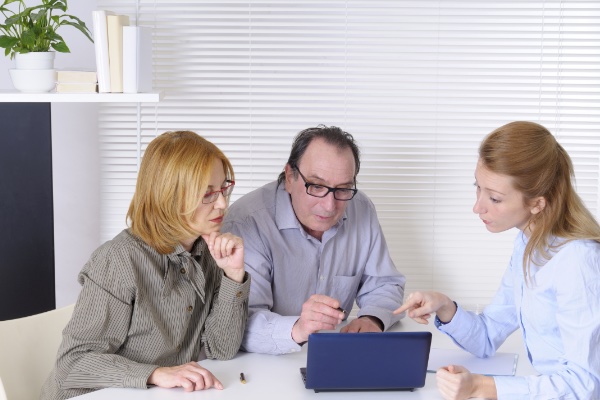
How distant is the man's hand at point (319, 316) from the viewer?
2.31 metres

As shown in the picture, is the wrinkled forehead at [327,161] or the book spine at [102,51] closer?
the wrinkled forehead at [327,161]

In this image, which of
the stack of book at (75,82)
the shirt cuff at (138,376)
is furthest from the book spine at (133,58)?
the shirt cuff at (138,376)

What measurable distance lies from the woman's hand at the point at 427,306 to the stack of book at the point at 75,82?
5.21 feet

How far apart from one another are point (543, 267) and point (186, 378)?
90 centimetres

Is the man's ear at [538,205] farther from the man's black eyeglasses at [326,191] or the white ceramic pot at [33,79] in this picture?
the white ceramic pot at [33,79]

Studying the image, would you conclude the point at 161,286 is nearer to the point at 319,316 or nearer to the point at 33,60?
the point at 319,316

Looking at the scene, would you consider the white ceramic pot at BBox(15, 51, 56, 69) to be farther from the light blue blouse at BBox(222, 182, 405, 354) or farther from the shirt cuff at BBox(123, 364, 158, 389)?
the shirt cuff at BBox(123, 364, 158, 389)

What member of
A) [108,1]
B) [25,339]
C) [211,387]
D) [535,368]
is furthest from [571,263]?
[108,1]

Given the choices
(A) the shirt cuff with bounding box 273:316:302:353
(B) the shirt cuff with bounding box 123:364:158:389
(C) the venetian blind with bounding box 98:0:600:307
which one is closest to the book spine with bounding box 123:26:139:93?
(C) the venetian blind with bounding box 98:0:600:307

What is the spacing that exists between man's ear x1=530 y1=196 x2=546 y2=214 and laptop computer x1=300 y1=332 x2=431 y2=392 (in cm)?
43

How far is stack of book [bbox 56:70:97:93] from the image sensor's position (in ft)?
10.5

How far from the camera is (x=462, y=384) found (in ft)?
6.54

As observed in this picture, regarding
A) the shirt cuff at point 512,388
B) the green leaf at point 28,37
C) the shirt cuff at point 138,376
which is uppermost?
the green leaf at point 28,37

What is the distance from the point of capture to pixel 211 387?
2092 mm
